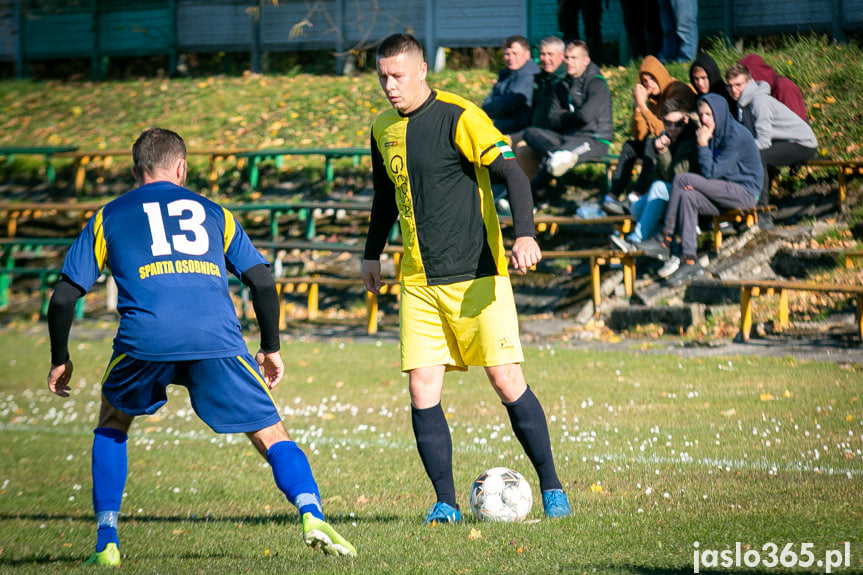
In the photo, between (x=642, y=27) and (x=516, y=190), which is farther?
(x=642, y=27)

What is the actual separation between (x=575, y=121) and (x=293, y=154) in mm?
6163

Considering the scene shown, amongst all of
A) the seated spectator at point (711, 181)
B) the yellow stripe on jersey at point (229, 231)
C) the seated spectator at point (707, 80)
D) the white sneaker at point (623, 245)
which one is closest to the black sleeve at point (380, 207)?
the yellow stripe on jersey at point (229, 231)

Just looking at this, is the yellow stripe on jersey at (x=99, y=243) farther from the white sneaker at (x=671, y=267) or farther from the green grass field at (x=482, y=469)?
the white sneaker at (x=671, y=267)

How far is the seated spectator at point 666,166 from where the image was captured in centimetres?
1234

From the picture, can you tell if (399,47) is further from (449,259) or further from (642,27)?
(642,27)

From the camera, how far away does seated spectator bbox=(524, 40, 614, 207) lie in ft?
44.6

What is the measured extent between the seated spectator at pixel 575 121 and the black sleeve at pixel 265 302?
9.34 m

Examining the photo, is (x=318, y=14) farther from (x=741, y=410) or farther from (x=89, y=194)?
(x=741, y=410)

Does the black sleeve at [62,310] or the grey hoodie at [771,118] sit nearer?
the black sleeve at [62,310]

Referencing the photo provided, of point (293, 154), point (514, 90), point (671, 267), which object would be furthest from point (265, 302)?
point (293, 154)

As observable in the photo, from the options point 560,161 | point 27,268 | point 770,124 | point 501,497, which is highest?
point 770,124

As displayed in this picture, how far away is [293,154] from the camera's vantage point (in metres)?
18.1

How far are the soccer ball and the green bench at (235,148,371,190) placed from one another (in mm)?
12112

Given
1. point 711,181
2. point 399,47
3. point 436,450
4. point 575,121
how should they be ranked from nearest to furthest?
point 399,47, point 436,450, point 711,181, point 575,121
